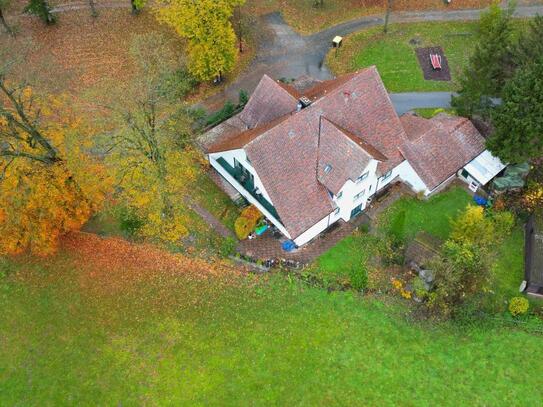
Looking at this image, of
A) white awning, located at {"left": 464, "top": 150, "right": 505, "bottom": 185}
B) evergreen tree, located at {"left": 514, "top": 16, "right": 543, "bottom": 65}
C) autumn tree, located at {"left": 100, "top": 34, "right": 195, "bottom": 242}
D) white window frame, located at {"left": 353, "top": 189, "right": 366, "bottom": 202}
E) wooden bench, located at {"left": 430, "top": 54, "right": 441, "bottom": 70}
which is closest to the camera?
autumn tree, located at {"left": 100, "top": 34, "right": 195, "bottom": 242}

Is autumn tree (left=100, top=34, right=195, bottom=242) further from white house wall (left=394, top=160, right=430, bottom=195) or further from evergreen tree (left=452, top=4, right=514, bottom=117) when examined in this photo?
evergreen tree (left=452, top=4, right=514, bottom=117)

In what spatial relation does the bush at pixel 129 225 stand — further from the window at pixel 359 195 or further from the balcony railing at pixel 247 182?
the window at pixel 359 195

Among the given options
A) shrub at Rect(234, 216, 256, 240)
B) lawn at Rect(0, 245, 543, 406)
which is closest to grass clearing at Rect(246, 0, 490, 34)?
shrub at Rect(234, 216, 256, 240)

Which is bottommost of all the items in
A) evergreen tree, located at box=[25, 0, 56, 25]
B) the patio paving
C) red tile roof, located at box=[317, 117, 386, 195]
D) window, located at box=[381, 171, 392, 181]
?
the patio paving

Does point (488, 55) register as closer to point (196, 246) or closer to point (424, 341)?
point (424, 341)

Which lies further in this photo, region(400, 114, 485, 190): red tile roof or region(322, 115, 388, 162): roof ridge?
region(400, 114, 485, 190): red tile roof

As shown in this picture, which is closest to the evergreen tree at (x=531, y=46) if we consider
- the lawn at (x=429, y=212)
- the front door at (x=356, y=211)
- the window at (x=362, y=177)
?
the lawn at (x=429, y=212)
